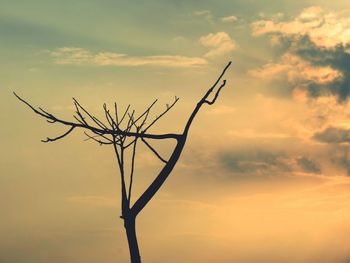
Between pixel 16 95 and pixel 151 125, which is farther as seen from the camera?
pixel 151 125

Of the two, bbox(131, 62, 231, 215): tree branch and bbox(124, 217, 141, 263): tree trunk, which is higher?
bbox(131, 62, 231, 215): tree branch

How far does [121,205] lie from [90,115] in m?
1.91

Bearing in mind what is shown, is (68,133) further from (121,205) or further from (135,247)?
(135,247)

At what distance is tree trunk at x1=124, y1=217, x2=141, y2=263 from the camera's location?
1220 centimetres

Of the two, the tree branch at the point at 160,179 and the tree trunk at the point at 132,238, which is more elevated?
the tree branch at the point at 160,179

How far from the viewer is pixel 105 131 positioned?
1243cm

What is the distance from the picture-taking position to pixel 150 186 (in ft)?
40.2

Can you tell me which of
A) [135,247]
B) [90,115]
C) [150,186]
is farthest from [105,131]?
[135,247]

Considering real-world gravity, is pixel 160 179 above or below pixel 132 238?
above

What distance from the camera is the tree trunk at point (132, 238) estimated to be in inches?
480

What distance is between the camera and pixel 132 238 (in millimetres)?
12266

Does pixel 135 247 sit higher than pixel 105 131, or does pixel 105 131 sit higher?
pixel 105 131

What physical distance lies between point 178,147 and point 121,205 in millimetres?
1636

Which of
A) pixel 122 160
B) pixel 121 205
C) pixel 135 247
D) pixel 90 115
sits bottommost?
pixel 135 247
